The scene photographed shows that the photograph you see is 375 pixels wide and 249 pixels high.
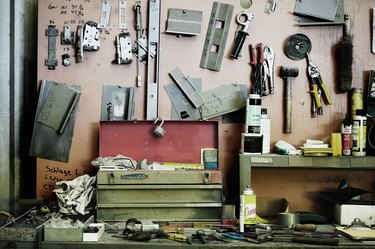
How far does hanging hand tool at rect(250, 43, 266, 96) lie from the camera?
2.44 metres

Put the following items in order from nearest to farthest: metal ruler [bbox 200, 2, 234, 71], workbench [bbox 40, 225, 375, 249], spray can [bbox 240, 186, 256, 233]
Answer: workbench [bbox 40, 225, 375, 249] < spray can [bbox 240, 186, 256, 233] < metal ruler [bbox 200, 2, 234, 71]

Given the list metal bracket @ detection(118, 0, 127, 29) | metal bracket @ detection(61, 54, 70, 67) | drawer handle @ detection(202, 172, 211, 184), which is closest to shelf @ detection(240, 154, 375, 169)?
drawer handle @ detection(202, 172, 211, 184)

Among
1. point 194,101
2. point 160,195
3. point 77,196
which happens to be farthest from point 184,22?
point 77,196

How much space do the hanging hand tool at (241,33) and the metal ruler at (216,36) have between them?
0.06 metres

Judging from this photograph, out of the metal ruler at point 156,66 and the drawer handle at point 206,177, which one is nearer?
the drawer handle at point 206,177

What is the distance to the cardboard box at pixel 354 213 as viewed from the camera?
84.7 inches

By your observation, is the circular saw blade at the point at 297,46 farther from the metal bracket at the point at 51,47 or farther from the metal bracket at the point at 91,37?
the metal bracket at the point at 51,47

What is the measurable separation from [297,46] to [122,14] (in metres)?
0.95

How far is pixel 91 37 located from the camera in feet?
8.07

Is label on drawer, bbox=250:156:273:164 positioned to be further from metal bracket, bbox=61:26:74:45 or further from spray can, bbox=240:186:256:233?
metal bracket, bbox=61:26:74:45

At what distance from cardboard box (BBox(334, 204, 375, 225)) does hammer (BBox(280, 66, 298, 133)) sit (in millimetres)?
498

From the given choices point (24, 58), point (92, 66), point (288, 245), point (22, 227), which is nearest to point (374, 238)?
point (288, 245)

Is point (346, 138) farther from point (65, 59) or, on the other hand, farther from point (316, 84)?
point (65, 59)

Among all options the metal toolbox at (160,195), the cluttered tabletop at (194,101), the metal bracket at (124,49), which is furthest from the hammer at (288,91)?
the metal bracket at (124,49)
